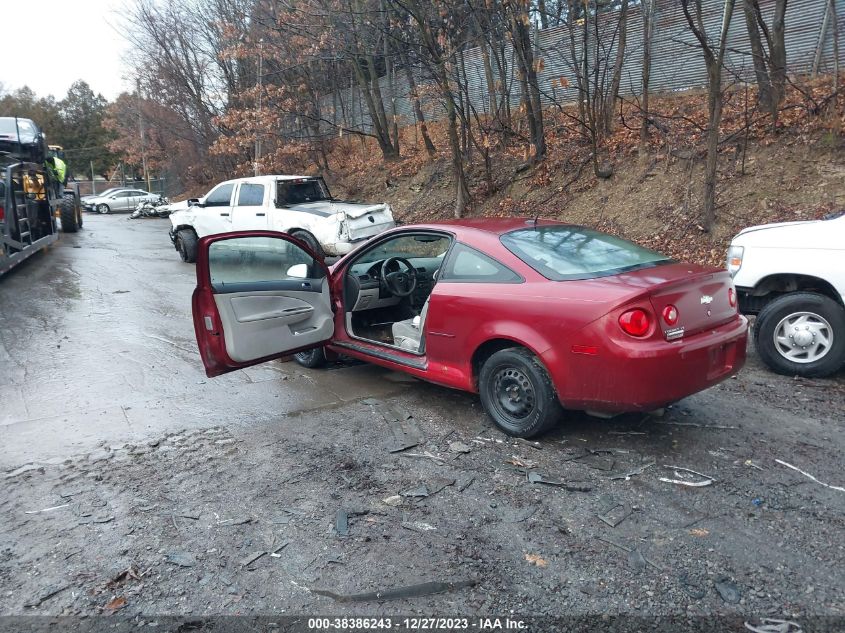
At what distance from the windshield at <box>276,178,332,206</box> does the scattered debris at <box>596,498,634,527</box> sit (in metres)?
9.64

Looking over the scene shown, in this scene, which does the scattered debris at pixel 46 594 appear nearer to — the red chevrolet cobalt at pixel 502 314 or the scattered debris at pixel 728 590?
the red chevrolet cobalt at pixel 502 314

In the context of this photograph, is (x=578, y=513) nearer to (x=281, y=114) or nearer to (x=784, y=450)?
(x=784, y=450)

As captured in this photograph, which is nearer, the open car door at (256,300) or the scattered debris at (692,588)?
the scattered debris at (692,588)

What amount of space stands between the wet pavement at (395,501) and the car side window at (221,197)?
7.26m

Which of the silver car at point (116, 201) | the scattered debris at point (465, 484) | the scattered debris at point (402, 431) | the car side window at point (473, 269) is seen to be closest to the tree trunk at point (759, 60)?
the car side window at point (473, 269)

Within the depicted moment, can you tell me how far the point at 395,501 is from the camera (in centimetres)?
363

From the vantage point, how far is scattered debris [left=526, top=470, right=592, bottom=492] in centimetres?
369

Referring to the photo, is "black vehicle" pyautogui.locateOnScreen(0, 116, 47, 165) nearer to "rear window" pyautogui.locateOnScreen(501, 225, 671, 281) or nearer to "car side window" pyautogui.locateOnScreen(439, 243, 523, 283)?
"car side window" pyautogui.locateOnScreen(439, 243, 523, 283)

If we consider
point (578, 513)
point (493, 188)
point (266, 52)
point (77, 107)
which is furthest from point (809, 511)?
point (77, 107)

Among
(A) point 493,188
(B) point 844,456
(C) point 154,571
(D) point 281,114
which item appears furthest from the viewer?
(D) point 281,114

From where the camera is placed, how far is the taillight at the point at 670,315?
3834 mm

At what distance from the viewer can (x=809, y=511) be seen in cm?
336

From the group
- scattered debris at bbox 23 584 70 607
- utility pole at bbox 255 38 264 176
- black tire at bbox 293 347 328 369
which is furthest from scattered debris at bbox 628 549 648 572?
utility pole at bbox 255 38 264 176

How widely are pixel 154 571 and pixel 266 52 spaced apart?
59.3 ft
